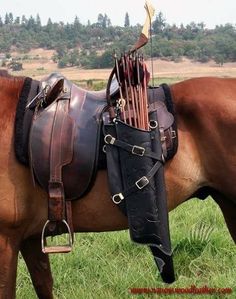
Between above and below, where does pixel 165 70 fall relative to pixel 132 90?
below

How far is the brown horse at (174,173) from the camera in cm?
273

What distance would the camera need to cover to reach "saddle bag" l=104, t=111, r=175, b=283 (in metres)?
2.66

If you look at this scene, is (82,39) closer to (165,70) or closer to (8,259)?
(165,70)

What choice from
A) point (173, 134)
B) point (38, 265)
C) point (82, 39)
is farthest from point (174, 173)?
point (82, 39)

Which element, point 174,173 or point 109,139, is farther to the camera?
point 174,173

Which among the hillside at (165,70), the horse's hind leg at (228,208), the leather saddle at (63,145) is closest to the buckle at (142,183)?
the leather saddle at (63,145)

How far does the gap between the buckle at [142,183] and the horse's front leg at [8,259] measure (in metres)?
0.79

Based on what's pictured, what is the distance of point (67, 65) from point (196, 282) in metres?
82.7

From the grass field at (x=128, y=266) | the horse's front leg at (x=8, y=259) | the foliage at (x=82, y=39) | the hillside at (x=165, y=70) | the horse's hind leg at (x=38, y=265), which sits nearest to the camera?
the horse's front leg at (x=8, y=259)

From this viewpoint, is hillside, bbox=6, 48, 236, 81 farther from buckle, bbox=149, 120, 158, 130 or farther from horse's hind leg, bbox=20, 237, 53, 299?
buckle, bbox=149, 120, 158, 130

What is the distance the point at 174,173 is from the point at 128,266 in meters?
1.57

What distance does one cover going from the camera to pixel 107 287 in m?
3.78

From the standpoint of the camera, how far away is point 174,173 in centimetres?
279

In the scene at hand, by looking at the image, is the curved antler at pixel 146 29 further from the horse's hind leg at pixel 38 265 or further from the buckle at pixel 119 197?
the horse's hind leg at pixel 38 265
